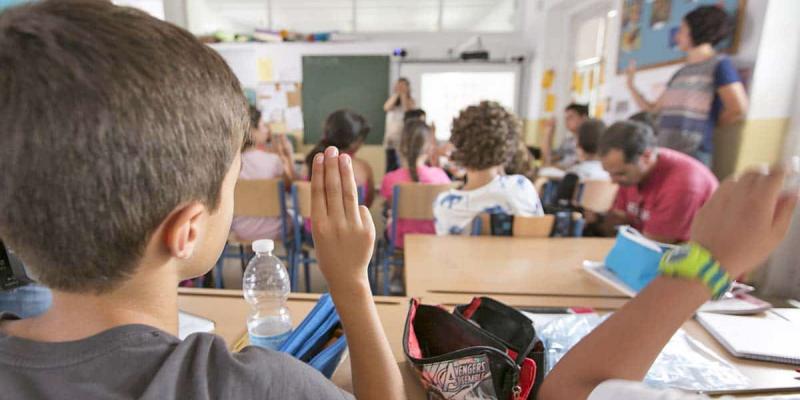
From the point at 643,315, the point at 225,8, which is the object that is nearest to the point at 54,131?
the point at 643,315

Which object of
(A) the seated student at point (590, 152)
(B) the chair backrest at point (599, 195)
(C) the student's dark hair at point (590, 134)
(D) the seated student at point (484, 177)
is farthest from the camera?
(C) the student's dark hair at point (590, 134)

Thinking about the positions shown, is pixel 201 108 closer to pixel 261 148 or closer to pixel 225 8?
pixel 261 148

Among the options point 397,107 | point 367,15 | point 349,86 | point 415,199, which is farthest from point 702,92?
point 367,15

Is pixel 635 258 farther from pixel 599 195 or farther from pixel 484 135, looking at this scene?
pixel 599 195

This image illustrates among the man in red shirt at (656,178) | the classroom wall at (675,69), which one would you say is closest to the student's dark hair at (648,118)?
the classroom wall at (675,69)

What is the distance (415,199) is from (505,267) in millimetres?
946

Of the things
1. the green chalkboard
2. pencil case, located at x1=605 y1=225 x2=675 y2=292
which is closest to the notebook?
pencil case, located at x1=605 y1=225 x2=675 y2=292

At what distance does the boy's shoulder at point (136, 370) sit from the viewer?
427 millimetres

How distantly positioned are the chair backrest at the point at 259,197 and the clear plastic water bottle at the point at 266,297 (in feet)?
3.77

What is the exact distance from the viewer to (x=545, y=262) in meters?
1.44

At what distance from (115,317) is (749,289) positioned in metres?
1.42

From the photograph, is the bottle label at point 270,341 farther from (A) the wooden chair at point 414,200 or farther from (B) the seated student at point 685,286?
(A) the wooden chair at point 414,200

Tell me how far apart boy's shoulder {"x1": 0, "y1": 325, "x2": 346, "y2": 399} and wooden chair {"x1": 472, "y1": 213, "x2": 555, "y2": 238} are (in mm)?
1319

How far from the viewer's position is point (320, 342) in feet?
2.53
